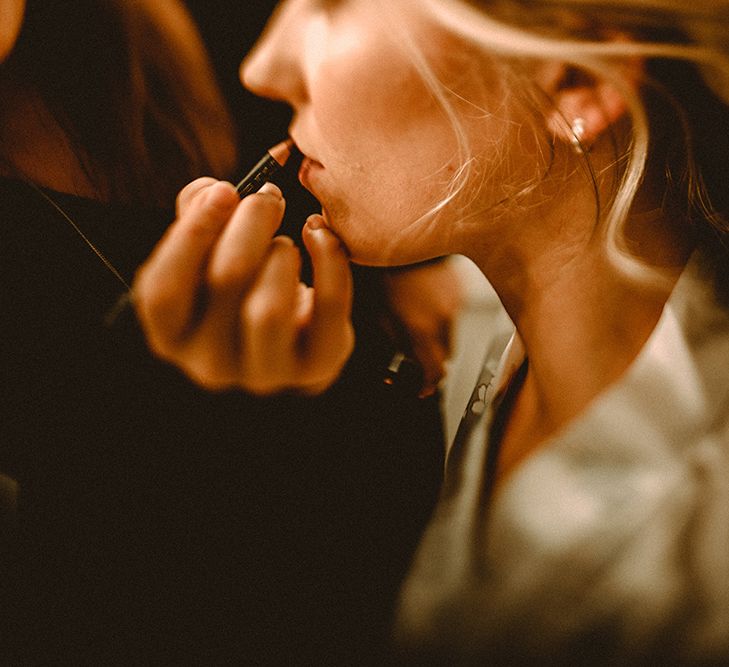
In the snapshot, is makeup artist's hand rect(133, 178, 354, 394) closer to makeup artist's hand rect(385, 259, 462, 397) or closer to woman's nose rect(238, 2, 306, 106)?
woman's nose rect(238, 2, 306, 106)

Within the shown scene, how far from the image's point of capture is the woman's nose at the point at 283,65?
56 centimetres

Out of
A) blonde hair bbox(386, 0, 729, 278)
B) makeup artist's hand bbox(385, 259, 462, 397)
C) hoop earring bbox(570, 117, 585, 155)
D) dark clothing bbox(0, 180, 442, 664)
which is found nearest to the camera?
A: blonde hair bbox(386, 0, 729, 278)

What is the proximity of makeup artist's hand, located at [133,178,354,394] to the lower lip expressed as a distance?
0.33 feet

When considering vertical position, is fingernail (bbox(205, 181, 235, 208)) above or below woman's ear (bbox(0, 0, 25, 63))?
below

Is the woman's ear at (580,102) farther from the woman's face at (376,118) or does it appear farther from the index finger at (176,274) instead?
the index finger at (176,274)

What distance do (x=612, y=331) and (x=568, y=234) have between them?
14cm

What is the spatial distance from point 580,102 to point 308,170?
308 mm

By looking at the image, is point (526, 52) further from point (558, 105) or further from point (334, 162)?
point (334, 162)

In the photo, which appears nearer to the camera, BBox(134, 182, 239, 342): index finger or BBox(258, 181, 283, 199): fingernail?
BBox(134, 182, 239, 342): index finger

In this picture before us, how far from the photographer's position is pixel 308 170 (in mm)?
613

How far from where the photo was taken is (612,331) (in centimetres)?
66

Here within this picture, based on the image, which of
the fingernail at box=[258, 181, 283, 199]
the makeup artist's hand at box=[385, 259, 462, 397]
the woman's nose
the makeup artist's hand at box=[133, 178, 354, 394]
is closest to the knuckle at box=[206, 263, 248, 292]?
the makeup artist's hand at box=[133, 178, 354, 394]

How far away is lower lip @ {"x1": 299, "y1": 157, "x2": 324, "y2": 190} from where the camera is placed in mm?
601

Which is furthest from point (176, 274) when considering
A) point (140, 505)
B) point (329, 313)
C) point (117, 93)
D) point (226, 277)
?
point (117, 93)
